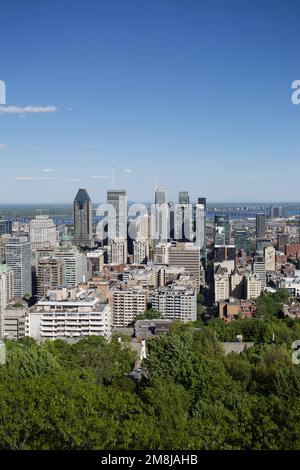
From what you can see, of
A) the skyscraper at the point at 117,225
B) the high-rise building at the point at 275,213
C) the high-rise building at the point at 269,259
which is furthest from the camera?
the high-rise building at the point at 275,213

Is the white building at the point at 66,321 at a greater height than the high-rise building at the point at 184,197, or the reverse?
the high-rise building at the point at 184,197

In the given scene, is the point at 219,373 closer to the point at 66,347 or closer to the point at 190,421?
the point at 190,421

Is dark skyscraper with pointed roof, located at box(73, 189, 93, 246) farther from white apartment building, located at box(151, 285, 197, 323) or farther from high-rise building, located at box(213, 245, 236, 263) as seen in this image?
white apartment building, located at box(151, 285, 197, 323)

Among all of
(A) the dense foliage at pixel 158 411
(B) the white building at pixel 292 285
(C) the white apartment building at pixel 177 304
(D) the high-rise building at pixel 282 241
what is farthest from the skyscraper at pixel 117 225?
(A) the dense foliage at pixel 158 411

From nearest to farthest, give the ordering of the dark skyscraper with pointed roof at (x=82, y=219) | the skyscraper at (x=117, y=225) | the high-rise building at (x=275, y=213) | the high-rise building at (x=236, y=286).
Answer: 1. the high-rise building at (x=236, y=286)
2. the skyscraper at (x=117, y=225)
3. the dark skyscraper with pointed roof at (x=82, y=219)
4. the high-rise building at (x=275, y=213)

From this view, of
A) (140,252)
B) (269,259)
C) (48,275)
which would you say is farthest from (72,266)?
(269,259)

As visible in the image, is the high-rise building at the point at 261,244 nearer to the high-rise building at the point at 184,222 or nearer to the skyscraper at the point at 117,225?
the high-rise building at the point at 184,222
